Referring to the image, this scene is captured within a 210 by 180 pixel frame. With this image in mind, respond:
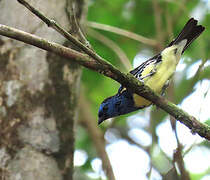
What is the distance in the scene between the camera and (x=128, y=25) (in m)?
5.55

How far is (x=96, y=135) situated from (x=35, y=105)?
67.3 inches

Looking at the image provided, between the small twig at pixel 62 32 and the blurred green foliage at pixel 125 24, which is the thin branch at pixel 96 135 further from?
the small twig at pixel 62 32

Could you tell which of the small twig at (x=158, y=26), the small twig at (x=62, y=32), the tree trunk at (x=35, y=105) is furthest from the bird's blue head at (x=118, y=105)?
the small twig at (x=62, y=32)

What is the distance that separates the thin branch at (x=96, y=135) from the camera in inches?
162

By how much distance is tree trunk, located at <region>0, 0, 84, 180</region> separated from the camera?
9.65ft

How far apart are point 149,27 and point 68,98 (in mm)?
2467

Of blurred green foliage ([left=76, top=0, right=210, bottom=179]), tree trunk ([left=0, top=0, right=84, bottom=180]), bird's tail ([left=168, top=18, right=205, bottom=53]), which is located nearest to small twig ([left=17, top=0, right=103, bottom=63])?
tree trunk ([left=0, top=0, right=84, bottom=180])

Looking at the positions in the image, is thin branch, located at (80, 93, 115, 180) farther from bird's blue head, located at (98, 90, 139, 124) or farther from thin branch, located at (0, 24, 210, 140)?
thin branch, located at (0, 24, 210, 140)

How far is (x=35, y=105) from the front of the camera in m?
3.12

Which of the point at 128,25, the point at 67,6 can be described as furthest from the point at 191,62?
the point at 67,6

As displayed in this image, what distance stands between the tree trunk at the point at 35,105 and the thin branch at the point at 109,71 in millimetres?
938

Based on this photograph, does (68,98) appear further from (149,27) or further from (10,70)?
(149,27)

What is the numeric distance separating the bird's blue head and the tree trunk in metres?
0.96

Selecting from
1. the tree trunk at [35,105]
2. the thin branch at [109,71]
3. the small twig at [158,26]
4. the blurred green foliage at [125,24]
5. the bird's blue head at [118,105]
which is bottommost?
the thin branch at [109,71]
